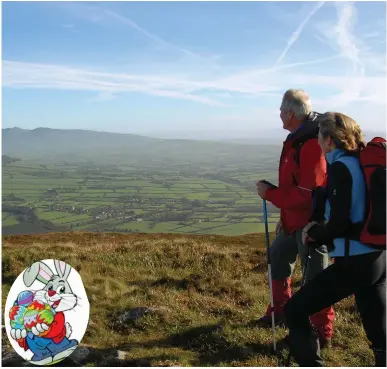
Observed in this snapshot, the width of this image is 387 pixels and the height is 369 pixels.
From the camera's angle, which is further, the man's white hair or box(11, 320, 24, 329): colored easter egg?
the man's white hair

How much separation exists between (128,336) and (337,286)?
3.34m

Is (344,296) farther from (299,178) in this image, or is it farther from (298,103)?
(298,103)

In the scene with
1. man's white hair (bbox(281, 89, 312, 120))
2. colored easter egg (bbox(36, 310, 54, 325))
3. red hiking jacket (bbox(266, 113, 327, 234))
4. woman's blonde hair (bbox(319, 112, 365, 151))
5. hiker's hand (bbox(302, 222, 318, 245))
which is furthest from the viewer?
man's white hair (bbox(281, 89, 312, 120))

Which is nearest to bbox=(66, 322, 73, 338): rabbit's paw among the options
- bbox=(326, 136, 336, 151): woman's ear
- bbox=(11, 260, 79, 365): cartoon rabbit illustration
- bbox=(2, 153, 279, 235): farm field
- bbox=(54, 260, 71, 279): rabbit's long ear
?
bbox=(11, 260, 79, 365): cartoon rabbit illustration

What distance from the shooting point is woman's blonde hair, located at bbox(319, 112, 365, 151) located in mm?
3682

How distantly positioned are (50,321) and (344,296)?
9.83ft

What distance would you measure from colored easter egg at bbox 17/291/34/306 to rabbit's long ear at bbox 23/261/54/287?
9 cm

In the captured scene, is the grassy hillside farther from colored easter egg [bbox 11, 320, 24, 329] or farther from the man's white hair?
the man's white hair

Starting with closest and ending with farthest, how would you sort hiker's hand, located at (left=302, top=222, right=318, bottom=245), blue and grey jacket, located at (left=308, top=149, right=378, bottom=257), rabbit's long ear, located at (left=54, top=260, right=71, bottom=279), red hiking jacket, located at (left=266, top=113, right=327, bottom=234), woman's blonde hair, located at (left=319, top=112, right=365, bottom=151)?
blue and grey jacket, located at (left=308, top=149, right=378, bottom=257) < woman's blonde hair, located at (left=319, top=112, right=365, bottom=151) < hiker's hand, located at (left=302, top=222, right=318, bottom=245) < rabbit's long ear, located at (left=54, top=260, right=71, bottom=279) < red hiking jacket, located at (left=266, top=113, right=327, bottom=234)

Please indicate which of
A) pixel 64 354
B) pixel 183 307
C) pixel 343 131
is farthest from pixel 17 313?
pixel 343 131

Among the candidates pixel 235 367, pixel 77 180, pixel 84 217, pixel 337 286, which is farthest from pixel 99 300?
pixel 77 180

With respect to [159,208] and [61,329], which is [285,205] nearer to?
[61,329]

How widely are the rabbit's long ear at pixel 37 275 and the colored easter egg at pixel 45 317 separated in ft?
1.04

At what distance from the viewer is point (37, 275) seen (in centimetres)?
446
